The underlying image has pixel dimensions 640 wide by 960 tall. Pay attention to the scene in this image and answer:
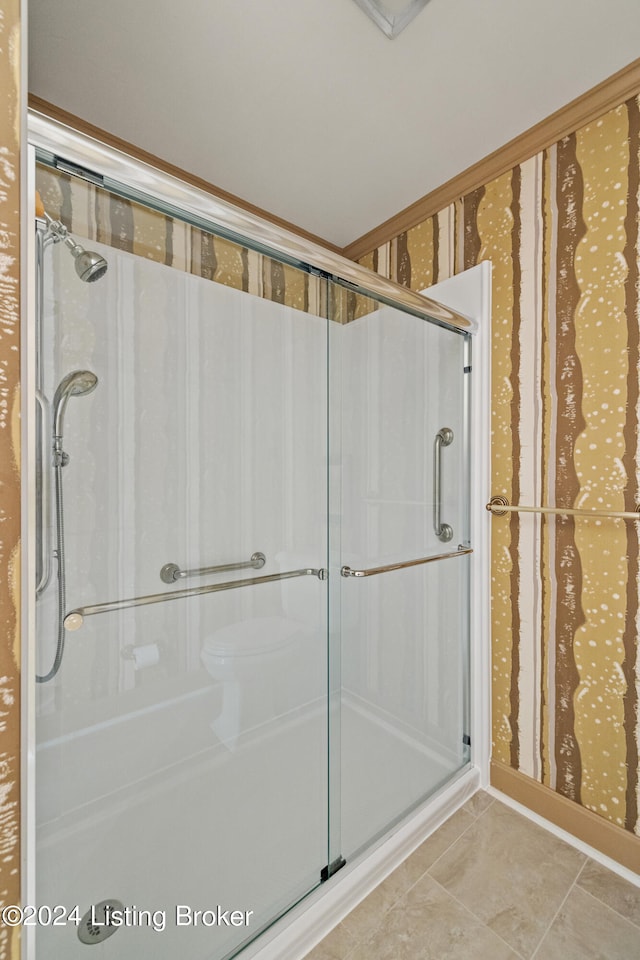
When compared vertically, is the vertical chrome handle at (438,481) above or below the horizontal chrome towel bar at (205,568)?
above

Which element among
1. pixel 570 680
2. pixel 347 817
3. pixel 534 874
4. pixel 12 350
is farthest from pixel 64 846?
pixel 570 680

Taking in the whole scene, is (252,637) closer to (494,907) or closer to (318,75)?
(494,907)

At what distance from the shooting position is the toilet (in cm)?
113

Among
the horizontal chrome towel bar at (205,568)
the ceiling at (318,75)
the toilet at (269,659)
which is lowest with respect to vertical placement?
Answer: the toilet at (269,659)

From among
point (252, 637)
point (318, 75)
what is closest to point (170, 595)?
point (252, 637)

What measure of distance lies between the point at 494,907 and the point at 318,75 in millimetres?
2403

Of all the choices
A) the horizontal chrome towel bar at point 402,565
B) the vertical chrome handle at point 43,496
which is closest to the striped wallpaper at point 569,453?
the horizontal chrome towel bar at point 402,565

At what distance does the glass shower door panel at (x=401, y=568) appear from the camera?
135cm

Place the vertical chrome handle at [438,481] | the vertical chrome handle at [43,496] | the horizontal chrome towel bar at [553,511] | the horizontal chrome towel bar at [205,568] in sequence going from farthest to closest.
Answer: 1. the vertical chrome handle at [438,481]
2. the horizontal chrome towel bar at [553,511]
3. the horizontal chrome towel bar at [205,568]
4. the vertical chrome handle at [43,496]

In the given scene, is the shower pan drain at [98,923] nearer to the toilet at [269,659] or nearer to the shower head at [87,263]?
the toilet at [269,659]

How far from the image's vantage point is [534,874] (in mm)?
1260

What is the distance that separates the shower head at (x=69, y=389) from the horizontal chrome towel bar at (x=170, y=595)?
37 cm

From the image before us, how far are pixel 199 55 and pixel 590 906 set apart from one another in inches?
102

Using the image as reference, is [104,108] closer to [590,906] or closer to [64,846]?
[64,846]
